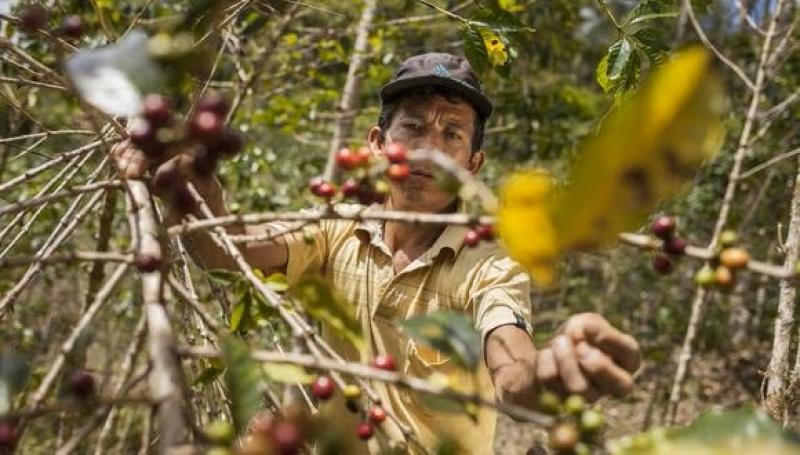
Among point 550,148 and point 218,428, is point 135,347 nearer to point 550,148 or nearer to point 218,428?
point 218,428

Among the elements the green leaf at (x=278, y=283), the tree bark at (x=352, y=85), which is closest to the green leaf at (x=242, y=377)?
the green leaf at (x=278, y=283)

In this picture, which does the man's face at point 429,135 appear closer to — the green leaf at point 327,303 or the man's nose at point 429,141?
the man's nose at point 429,141

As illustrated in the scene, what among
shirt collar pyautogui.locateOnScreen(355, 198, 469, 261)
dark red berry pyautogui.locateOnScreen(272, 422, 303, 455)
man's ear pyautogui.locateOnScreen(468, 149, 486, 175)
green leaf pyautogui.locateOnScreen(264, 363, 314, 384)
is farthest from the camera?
man's ear pyautogui.locateOnScreen(468, 149, 486, 175)

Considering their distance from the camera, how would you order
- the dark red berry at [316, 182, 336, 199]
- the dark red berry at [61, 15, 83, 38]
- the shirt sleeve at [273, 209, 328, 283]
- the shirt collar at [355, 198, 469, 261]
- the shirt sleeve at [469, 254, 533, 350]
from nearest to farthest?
the dark red berry at [316, 182, 336, 199], the dark red berry at [61, 15, 83, 38], the shirt sleeve at [469, 254, 533, 350], the shirt collar at [355, 198, 469, 261], the shirt sleeve at [273, 209, 328, 283]

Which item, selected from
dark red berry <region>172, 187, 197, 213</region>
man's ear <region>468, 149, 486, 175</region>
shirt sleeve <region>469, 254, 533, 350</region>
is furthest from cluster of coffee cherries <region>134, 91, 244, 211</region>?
man's ear <region>468, 149, 486, 175</region>

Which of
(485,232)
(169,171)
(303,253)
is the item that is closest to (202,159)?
(169,171)

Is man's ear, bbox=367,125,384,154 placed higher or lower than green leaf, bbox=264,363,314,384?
higher

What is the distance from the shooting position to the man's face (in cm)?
200

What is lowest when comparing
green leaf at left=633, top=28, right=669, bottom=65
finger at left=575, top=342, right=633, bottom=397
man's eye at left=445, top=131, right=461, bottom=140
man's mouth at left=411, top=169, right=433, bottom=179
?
finger at left=575, top=342, right=633, bottom=397

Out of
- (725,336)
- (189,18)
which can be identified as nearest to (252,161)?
(189,18)

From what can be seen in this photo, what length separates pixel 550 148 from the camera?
193 inches

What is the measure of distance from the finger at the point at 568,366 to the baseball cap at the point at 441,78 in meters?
1.23

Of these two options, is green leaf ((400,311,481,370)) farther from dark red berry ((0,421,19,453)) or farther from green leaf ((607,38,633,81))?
green leaf ((607,38,633,81))

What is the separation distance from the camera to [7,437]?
0.76 metres
